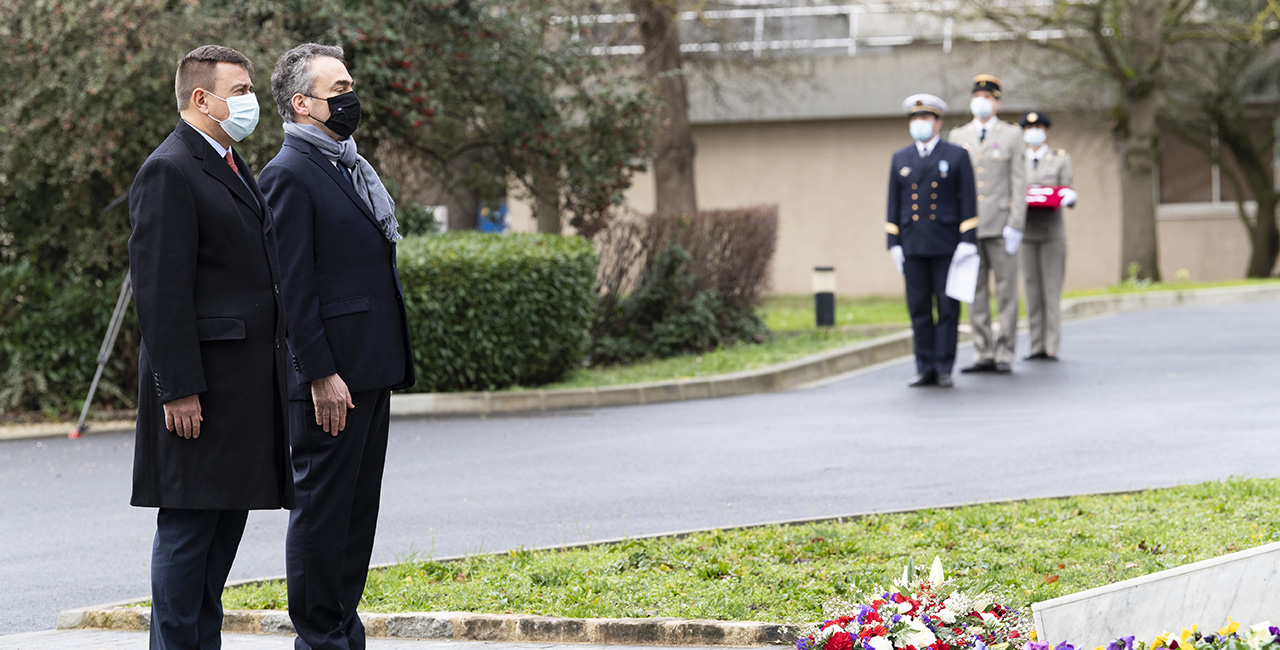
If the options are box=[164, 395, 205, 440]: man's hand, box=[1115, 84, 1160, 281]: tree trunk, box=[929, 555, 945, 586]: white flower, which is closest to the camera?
box=[164, 395, 205, 440]: man's hand

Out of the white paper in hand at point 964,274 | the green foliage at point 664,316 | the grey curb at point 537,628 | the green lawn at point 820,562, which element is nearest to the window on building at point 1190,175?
the green foliage at point 664,316

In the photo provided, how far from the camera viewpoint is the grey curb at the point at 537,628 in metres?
4.71

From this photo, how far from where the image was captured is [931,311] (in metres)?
11.6

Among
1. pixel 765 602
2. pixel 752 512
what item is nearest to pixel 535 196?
pixel 752 512

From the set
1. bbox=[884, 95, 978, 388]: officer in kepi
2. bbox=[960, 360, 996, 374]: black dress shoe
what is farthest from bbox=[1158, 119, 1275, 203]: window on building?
bbox=[884, 95, 978, 388]: officer in kepi

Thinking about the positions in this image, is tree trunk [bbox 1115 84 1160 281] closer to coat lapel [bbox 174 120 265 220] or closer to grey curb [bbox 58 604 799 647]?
grey curb [bbox 58 604 799 647]

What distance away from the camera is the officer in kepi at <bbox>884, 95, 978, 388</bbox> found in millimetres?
11562

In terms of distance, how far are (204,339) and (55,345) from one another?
9200 millimetres

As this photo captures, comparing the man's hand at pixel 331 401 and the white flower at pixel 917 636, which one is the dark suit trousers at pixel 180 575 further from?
the white flower at pixel 917 636

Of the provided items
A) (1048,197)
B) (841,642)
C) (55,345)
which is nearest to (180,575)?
(841,642)

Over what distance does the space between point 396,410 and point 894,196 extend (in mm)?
4526

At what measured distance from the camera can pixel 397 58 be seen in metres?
13.4

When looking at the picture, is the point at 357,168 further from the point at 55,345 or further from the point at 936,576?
the point at 55,345

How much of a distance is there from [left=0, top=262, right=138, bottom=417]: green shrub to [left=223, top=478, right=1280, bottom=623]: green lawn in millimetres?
7357
